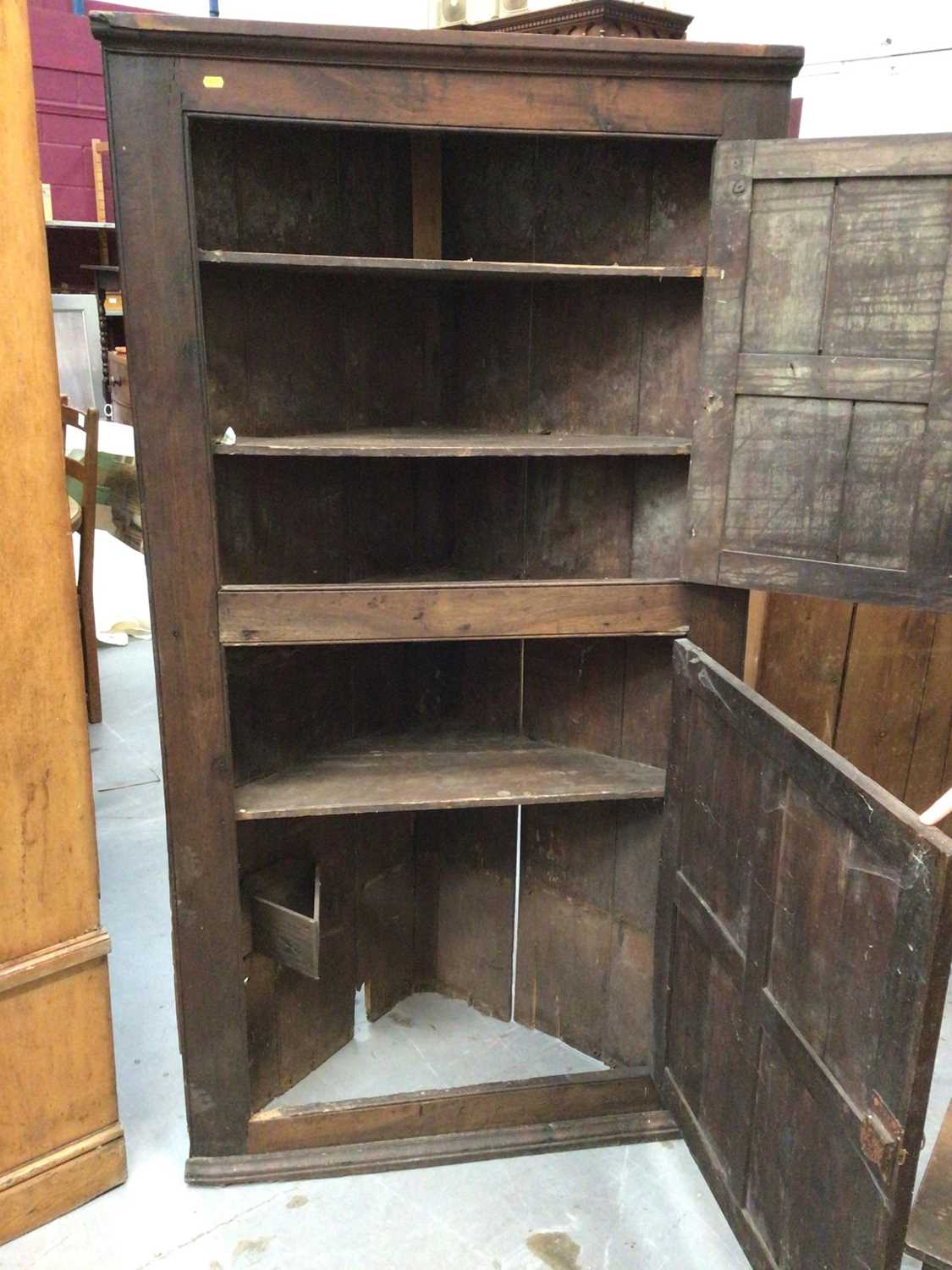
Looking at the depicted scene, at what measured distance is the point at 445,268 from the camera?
157 cm

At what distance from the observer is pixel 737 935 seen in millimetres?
1554

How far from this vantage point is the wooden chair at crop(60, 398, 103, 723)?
3.52m

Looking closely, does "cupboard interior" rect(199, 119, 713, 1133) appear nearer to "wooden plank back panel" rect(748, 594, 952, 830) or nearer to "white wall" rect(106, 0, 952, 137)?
"wooden plank back panel" rect(748, 594, 952, 830)

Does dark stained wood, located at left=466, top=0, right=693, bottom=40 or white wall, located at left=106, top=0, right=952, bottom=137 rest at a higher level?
white wall, located at left=106, top=0, right=952, bottom=137

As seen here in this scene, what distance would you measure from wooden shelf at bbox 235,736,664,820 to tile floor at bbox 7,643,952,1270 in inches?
27.3

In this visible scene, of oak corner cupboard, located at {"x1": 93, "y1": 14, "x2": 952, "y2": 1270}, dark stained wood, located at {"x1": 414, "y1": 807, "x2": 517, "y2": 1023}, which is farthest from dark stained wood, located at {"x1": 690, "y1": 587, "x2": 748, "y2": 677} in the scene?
dark stained wood, located at {"x1": 414, "y1": 807, "x2": 517, "y2": 1023}

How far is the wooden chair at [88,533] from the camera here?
11.5 ft

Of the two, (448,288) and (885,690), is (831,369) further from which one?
(885,690)

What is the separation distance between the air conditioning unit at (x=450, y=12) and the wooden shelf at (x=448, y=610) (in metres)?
1.15

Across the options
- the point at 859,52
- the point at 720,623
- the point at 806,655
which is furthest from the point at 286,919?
the point at 859,52

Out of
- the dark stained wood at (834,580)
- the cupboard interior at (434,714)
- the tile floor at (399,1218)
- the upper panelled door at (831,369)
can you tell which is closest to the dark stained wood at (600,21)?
the upper panelled door at (831,369)

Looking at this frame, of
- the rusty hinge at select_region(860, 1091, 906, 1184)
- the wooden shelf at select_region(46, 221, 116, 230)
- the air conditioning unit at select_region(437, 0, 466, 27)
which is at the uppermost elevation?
the wooden shelf at select_region(46, 221, 116, 230)

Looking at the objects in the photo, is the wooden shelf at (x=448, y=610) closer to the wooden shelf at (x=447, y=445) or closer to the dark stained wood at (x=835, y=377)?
the wooden shelf at (x=447, y=445)

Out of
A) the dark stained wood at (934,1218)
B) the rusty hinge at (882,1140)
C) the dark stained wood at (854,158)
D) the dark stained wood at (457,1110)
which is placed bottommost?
the dark stained wood at (457,1110)
